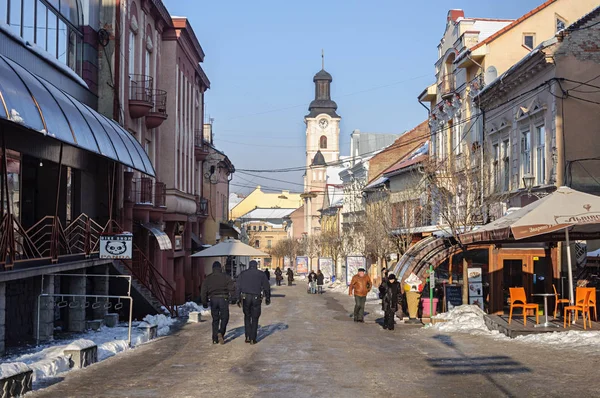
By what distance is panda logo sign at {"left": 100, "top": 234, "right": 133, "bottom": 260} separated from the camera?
58.6 ft

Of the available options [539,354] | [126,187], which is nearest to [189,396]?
[539,354]

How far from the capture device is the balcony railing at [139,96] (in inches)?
1049

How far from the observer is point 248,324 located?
54.3ft

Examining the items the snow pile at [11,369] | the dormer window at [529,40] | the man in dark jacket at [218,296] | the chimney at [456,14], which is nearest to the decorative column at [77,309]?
the man in dark jacket at [218,296]

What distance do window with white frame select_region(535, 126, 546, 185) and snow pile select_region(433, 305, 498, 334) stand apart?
6.70 metres

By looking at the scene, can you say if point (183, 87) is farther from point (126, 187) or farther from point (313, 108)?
point (313, 108)

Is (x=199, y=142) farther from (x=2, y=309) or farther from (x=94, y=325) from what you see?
(x=2, y=309)

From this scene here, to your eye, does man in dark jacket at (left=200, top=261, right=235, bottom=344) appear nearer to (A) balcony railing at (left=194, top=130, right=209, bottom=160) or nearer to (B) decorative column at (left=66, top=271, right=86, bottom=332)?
(B) decorative column at (left=66, top=271, right=86, bottom=332)

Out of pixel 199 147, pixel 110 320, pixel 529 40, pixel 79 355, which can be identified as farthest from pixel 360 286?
pixel 199 147

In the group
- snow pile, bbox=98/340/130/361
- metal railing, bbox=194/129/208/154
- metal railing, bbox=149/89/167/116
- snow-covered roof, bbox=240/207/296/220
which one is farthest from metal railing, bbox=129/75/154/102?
snow-covered roof, bbox=240/207/296/220

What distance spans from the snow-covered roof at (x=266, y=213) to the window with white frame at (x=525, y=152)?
114 meters

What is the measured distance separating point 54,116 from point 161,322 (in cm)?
808

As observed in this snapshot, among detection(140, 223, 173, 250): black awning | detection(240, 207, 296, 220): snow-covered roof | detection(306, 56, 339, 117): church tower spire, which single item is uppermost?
detection(306, 56, 339, 117): church tower spire

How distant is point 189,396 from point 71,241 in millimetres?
11248
